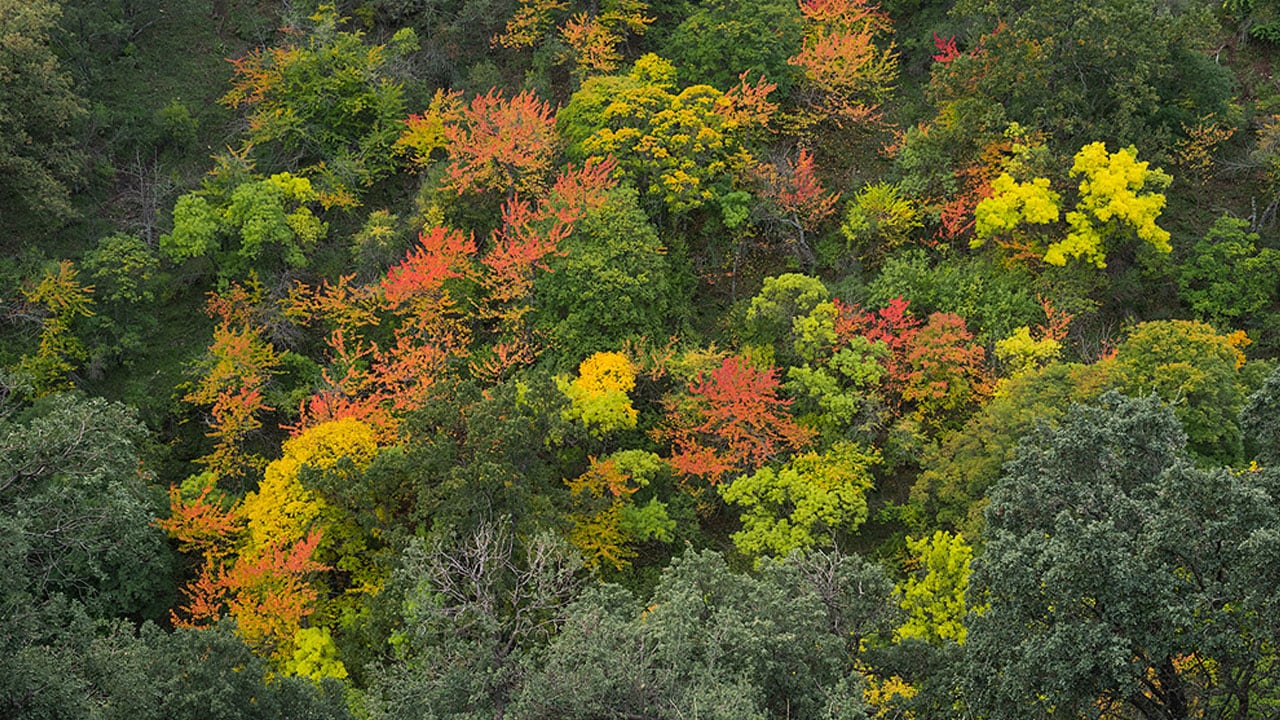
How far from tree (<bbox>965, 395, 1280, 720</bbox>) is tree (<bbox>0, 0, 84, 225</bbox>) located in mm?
33086

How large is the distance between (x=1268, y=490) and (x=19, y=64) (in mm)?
38049

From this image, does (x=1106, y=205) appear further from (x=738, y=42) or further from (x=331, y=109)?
(x=331, y=109)

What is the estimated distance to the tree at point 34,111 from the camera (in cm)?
3572

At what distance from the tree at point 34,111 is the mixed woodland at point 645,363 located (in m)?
0.17

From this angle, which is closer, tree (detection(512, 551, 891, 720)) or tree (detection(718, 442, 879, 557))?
tree (detection(512, 551, 891, 720))

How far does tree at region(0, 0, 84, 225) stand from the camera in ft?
117

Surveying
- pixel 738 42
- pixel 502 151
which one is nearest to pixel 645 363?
pixel 502 151

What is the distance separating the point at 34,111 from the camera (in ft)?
120

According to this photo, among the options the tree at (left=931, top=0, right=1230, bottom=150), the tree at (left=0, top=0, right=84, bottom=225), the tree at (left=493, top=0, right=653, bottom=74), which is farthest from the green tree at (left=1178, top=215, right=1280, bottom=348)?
the tree at (left=0, top=0, right=84, bottom=225)

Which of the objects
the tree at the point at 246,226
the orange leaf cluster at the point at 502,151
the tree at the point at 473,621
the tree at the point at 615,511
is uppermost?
the orange leaf cluster at the point at 502,151

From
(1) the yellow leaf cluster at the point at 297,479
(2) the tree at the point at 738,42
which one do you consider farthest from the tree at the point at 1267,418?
(2) the tree at the point at 738,42

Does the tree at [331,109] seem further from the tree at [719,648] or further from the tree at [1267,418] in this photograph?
the tree at [1267,418]

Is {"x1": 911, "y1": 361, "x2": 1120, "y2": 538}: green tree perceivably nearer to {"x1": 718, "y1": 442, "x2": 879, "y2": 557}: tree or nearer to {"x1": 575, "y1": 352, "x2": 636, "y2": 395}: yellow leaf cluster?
{"x1": 718, "y1": 442, "x2": 879, "y2": 557}: tree

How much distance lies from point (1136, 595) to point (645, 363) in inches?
714
